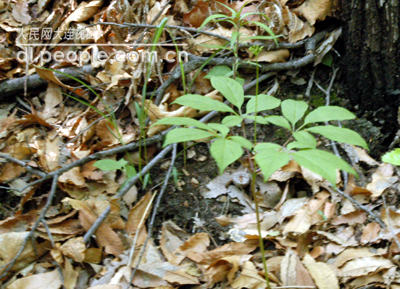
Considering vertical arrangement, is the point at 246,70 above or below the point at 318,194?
above

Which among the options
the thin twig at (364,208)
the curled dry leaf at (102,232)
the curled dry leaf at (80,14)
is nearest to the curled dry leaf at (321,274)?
the thin twig at (364,208)

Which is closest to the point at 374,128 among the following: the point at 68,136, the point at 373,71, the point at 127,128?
the point at 373,71

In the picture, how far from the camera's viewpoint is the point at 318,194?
164cm

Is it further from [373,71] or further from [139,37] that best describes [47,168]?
[373,71]

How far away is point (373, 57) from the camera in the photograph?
1.75 meters

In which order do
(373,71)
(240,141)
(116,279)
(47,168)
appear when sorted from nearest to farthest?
1. (240,141)
2. (116,279)
3. (373,71)
4. (47,168)

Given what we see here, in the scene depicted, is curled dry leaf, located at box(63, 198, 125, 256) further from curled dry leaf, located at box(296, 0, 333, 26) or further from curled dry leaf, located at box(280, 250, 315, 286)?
curled dry leaf, located at box(296, 0, 333, 26)

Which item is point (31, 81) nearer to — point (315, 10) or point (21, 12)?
point (21, 12)

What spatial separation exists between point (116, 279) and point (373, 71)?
166 centimetres

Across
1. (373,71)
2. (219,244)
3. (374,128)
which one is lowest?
(219,244)

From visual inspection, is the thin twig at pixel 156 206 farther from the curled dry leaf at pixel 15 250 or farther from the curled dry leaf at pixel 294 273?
the curled dry leaf at pixel 294 273

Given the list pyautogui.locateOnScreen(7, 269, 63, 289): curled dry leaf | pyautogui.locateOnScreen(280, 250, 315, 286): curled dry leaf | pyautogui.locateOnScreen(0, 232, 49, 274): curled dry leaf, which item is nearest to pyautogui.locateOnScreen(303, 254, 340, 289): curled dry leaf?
pyautogui.locateOnScreen(280, 250, 315, 286): curled dry leaf

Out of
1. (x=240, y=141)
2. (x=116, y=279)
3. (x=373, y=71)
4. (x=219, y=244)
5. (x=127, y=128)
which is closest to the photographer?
(x=240, y=141)

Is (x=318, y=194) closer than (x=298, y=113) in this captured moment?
No
